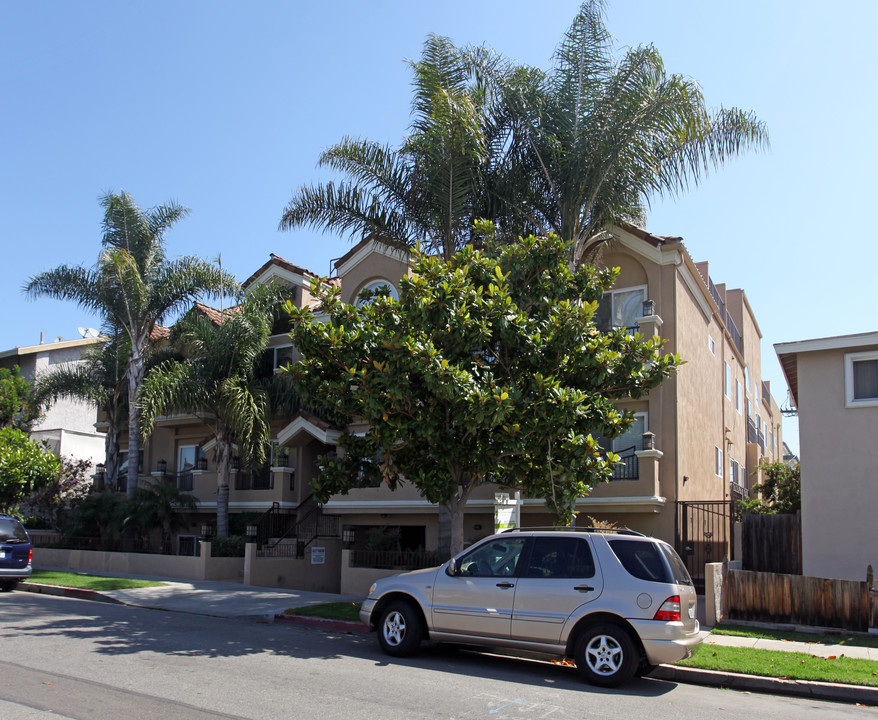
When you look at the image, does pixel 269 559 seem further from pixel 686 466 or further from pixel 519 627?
pixel 519 627

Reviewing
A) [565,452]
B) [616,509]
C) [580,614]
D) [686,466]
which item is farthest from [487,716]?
[686,466]

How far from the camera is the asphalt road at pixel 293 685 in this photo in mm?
7141

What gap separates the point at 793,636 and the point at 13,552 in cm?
1495

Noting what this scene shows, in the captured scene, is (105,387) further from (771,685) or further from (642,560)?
(771,685)

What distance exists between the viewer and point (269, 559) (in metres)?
19.9

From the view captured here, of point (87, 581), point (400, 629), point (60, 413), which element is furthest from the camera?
point (60, 413)

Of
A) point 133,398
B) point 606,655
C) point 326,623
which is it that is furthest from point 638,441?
point 133,398

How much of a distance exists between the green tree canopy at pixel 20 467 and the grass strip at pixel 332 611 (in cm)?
1381

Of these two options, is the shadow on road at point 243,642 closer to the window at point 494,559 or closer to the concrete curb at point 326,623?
the concrete curb at point 326,623

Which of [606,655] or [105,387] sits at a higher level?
[105,387]

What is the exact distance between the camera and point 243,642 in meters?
11.0

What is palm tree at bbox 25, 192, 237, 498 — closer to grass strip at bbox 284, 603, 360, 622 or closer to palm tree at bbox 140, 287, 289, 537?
palm tree at bbox 140, 287, 289, 537

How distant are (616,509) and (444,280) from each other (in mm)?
8438

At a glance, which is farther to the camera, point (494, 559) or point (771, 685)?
point (494, 559)
